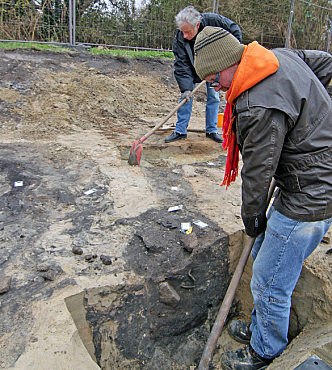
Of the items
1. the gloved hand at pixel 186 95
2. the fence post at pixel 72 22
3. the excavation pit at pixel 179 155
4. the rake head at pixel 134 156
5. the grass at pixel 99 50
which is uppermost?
the fence post at pixel 72 22

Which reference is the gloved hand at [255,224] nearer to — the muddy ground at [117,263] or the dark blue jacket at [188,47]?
the muddy ground at [117,263]

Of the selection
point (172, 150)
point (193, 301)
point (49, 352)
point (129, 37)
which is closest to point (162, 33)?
point (129, 37)

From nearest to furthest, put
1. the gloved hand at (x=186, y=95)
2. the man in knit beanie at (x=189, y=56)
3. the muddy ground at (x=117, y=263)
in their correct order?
1. the muddy ground at (x=117, y=263)
2. the man in knit beanie at (x=189, y=56)
3. the gloved hand at (x=186, y=95)

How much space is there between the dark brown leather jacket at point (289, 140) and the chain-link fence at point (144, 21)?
7.52m

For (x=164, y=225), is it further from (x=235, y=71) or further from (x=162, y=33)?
(x=162, y=33)

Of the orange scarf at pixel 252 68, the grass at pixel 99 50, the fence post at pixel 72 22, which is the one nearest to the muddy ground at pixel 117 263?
the orange scarf at pixel 252 68

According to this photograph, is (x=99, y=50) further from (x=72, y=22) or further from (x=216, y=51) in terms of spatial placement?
(x=216, y=51)

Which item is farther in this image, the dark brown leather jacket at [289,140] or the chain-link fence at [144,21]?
the chain-link fence at [144,21]

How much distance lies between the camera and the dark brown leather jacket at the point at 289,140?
1646mm

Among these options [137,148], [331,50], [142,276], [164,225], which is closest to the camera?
[142,276]

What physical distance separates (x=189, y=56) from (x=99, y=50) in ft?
14.4

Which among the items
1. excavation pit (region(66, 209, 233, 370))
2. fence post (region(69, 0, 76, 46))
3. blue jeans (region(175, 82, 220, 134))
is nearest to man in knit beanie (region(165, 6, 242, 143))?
blue jeans (region(175, 82, 220, 134))

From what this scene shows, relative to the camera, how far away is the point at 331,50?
12406 mm

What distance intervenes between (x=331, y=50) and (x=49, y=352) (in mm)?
13592
